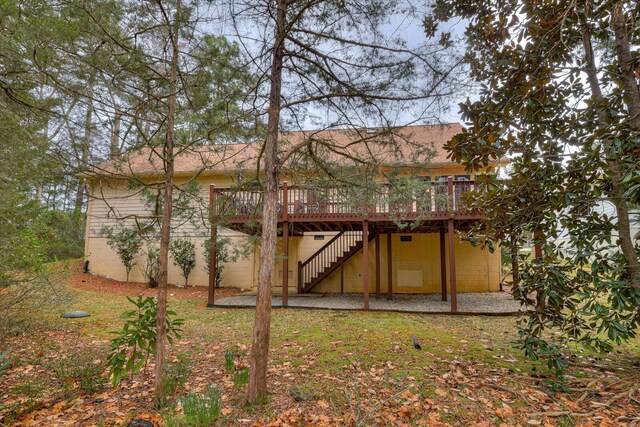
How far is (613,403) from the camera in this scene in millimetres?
3504

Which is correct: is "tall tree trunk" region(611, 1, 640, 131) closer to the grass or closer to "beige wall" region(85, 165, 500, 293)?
the grass

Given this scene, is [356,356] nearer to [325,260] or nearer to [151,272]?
[325,260]

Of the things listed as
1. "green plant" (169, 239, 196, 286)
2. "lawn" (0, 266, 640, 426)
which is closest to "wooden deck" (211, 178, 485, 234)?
"lawn" (0, 266, 640, 426)

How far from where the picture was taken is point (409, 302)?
32.9 ft

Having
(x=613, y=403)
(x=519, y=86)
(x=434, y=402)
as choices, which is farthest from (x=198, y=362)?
(x=519, y=86)

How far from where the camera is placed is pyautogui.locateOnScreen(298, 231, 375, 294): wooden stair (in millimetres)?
11852

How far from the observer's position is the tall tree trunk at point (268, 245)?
3.55 m

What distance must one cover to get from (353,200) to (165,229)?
2.56 metres

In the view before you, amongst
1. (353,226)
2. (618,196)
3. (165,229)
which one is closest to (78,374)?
(165,229)

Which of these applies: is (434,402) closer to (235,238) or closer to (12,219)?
(12,219)

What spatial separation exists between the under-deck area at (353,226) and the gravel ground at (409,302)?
29 millimetres

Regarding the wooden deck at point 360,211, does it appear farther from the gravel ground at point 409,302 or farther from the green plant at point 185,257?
the green plant at point 185,257

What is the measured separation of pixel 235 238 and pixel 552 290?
10.6 m

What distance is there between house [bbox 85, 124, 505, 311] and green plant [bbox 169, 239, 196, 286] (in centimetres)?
25
